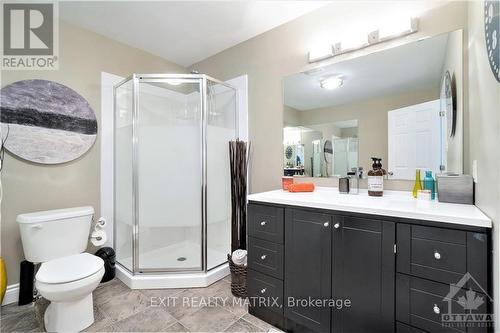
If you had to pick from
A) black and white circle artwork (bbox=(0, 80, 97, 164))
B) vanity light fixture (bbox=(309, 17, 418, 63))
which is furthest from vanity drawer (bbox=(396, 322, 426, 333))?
black and white circle artwork (bbox=(0, 80, 97, 164))

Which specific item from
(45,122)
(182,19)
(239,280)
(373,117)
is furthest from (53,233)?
(373,117)

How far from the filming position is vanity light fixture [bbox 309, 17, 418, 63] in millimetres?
1569

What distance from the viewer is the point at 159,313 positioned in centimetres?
175

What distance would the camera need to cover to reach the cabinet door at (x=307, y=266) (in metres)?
1.37

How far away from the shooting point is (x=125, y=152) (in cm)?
238

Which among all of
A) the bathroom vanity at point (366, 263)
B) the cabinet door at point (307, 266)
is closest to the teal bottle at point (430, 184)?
the bathroom vanity at point (366, 263)

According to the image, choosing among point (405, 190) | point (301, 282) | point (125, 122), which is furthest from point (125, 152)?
point (405, 190)

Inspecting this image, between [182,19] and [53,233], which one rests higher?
[182,19]

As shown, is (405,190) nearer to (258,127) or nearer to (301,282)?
(301,282)

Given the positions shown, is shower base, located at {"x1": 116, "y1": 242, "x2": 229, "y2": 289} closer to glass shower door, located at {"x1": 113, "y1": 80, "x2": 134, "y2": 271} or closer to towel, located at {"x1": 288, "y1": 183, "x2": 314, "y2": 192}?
glass shower door, located at {"x1": 113, "y1": 80, "x2": 134, "y2": 271}

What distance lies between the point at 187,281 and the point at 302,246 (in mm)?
1260

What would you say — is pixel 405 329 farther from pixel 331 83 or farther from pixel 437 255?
pixel 331 83

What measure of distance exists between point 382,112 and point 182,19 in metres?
1.95

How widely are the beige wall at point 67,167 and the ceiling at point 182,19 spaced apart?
153 mm
